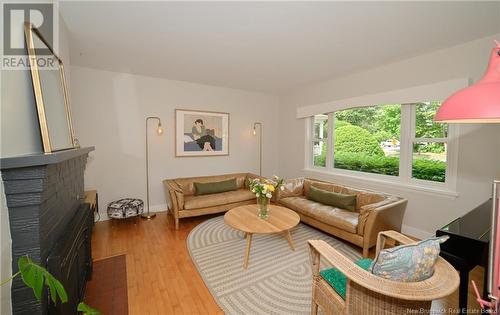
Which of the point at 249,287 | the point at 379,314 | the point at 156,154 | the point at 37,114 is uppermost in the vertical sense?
the point at 37,114

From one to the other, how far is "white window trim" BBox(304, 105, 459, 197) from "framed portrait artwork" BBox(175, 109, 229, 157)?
2.16 m

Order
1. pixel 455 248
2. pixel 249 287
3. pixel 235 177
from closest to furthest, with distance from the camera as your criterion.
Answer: pixel 455 248 → pixel 249 287 → pixel 235 177

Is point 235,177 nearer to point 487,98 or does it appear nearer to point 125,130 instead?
point 125,130

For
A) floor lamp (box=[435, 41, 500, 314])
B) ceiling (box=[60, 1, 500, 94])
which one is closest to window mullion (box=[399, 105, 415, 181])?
ceiling (box=[60, 1, 500, 94])

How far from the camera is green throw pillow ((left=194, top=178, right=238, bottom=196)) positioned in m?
3.96

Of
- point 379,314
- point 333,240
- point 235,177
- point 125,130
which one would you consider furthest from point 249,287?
point 125,130

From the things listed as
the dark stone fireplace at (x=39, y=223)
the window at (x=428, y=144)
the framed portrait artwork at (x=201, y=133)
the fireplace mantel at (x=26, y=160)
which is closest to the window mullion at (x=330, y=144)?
the window at (x=428, y=144)

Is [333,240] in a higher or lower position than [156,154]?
lower

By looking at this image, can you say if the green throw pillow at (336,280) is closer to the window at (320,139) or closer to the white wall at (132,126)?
the window at (320,139)

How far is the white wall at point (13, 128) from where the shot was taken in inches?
39.8

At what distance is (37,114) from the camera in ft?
4.29

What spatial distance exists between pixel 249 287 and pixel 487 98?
2.15 metres

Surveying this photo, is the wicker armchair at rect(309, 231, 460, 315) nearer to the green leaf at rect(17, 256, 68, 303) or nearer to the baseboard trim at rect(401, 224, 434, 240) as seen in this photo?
the green leaf at rect(17, 256, 68, 303)

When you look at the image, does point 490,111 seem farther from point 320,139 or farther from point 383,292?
point 320,139
